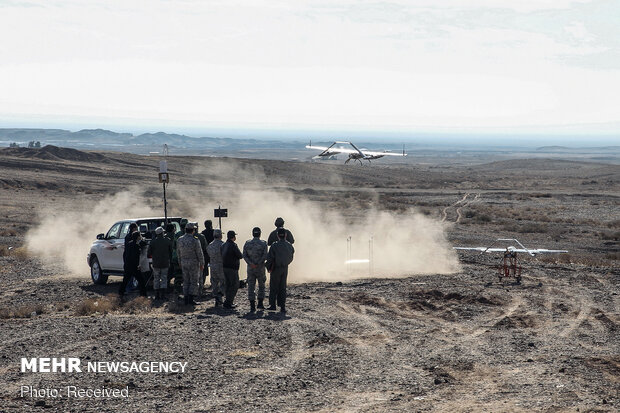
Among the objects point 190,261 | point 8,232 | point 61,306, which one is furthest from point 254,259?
point 8,232

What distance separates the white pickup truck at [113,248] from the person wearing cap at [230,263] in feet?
12.6

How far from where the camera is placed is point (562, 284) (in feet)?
61.7

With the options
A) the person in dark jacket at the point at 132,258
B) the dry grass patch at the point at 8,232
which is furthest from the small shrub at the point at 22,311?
the dry grass patch at the point at 8,232

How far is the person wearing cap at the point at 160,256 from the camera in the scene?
15773 millimetres

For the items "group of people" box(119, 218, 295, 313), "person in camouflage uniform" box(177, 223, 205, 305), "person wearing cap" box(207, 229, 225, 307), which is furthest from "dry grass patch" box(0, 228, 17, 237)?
"person wearing cap" box(207, 229, 225, 307)

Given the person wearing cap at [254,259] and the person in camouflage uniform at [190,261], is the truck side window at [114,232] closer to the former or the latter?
the person in camouflage uniform at [190,261]

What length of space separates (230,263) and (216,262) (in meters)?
0.65

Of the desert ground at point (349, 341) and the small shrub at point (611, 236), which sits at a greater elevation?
the desert ground at point (349, 341)

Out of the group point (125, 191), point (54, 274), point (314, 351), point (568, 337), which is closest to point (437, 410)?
point (314, 351)

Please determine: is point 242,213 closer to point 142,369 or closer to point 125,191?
point 142,369

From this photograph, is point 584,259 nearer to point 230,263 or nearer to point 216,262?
point 216,262

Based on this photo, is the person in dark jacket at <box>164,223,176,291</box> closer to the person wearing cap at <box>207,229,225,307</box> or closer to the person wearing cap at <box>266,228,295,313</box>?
the person wearing cap at <box>207,229,225,307</box>

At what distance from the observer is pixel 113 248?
18.3 m

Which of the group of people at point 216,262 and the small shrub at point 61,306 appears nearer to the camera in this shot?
the group of people at point 216,262
